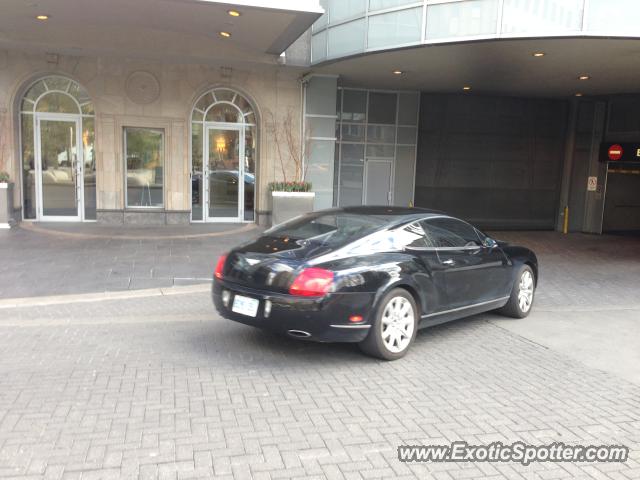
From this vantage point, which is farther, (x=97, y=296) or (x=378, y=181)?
(x=378, y=181)

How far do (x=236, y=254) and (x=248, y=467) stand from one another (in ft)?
8.49

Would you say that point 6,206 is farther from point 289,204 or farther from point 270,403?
point 270,403

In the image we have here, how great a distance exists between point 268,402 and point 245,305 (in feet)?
3.76

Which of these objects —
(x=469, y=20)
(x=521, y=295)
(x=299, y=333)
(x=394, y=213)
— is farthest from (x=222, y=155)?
(x=299, y=333)

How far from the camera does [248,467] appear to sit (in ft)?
11.4

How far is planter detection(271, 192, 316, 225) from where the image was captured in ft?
48.3

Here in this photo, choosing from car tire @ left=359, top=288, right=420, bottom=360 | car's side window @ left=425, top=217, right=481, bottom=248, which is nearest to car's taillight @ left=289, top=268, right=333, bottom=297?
car tire @ left=359, top=288, right=420, bottom=360

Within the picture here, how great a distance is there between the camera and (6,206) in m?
13.4

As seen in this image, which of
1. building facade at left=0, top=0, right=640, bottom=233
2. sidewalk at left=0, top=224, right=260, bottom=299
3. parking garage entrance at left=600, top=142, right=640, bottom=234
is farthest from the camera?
parking garage entrance at left=600, top=142, right=640, bottom=234

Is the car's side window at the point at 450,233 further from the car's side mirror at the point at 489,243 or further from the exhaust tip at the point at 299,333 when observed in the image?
the exhaust tip at the point at 299,333

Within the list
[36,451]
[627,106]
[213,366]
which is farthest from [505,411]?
[627,106]

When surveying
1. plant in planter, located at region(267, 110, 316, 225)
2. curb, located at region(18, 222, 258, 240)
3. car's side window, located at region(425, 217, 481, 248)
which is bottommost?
curb, located at region(18, 222, 258, 240)

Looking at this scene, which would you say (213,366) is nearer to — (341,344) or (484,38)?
(341,344)

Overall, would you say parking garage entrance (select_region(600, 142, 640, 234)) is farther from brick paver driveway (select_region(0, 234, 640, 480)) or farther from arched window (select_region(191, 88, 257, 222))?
brick paver driveway (select_region(0, 234, 640, 480))
